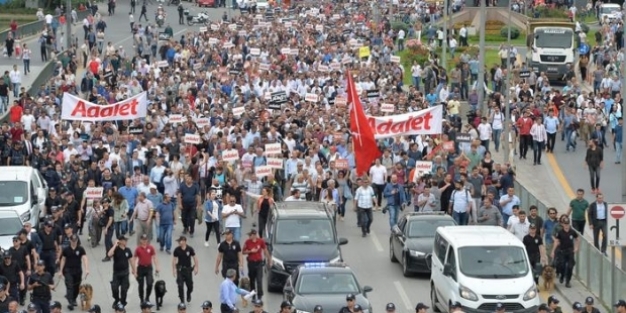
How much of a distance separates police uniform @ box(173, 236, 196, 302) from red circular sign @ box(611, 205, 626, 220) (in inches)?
279

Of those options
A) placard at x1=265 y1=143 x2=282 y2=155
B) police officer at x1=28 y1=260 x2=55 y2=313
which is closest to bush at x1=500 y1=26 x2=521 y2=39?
placard at x1=265 y1=143 x2=282 y2=155

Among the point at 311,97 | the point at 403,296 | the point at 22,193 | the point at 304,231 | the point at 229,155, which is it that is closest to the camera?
the point at 403,296

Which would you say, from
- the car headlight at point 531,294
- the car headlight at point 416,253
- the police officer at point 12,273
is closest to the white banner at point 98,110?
the car headlight at point 416,253

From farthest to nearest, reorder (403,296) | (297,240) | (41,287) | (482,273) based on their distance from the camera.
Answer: (297,240), (403,296), (482,273), (41,287)

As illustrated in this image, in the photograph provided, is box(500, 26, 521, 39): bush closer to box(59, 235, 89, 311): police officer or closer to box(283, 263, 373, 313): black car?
box(59, 235, 89, 311): police officer

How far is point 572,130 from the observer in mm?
46531

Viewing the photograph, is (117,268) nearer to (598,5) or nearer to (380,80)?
(380,80)

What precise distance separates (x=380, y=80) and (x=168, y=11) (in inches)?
1746

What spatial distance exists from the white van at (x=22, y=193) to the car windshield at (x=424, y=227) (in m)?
7.75

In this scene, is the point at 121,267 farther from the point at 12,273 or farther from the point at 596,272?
the point at 596,272

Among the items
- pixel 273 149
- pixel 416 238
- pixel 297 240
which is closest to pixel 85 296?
pixel 297 240

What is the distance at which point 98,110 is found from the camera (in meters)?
39.8

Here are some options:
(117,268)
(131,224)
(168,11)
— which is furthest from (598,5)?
(117,268)

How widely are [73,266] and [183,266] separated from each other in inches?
74.8
